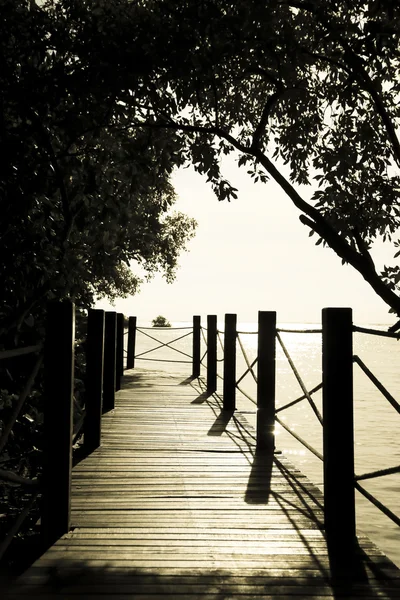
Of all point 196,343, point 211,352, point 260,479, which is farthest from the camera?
point 196,343

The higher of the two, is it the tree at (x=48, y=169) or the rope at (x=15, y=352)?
the tree at (x=48, y=169)

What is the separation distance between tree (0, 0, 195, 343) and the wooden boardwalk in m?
1.62

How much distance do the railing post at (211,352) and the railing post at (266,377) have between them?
16.4ft

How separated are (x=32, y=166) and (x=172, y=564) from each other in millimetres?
3325

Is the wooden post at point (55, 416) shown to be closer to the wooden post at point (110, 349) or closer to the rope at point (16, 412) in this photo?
the rope at point (16, 412)

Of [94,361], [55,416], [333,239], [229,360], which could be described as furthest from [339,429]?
[229,360]

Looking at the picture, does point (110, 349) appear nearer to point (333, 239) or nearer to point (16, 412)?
point (333, 239)

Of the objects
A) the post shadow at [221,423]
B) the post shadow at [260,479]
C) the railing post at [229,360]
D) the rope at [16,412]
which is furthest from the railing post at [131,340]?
the rope at [16,412]

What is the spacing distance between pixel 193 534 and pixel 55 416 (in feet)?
3.75

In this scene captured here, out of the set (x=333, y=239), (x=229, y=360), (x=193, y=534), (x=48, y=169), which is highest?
(x=48, y=169)

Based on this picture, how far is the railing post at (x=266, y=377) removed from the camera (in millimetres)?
6449

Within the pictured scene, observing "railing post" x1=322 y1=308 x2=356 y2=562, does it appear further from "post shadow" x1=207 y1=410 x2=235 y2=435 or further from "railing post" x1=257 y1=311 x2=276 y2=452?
"post shadow" x1=207 y1=410 x2=235 y2=435

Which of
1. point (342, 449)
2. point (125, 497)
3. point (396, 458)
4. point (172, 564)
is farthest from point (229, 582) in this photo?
point (396, 458)

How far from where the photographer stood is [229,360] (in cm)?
924
